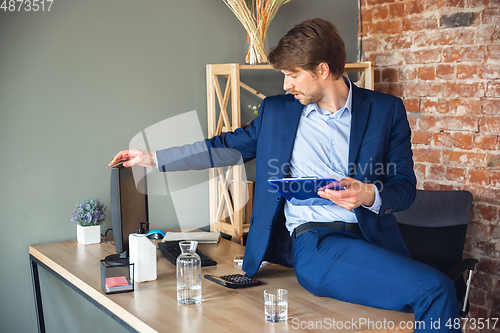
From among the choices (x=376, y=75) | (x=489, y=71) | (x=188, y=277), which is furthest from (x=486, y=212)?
(x=188, y=277)

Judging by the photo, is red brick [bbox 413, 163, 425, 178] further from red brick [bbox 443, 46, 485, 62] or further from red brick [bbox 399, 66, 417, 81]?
red brick [bbox 443, 46, 485, 62]

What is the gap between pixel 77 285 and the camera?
1.77m

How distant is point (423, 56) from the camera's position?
281 centimetres

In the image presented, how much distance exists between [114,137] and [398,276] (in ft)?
5.33

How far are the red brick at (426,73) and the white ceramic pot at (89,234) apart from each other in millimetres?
2006

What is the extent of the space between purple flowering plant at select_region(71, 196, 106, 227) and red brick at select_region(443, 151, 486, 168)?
6.28ft

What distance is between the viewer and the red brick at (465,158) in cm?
257

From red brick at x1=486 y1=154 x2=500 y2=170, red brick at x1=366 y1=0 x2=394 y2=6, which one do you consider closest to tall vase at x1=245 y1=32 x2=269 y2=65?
red brick at x1=366 y1=0 x2=394 y2=6

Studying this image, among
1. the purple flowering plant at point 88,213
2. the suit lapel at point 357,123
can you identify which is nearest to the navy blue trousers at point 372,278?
the suit lapel at point 357,123

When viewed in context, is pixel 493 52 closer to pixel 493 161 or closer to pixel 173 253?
pixel 493 161

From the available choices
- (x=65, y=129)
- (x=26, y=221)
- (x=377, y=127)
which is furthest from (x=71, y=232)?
(x=377, y=127)

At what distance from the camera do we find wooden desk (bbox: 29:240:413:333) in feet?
4.35

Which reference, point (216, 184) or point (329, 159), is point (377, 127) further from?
point (216, 184)

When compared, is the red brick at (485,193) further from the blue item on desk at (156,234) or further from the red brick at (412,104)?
the blue item on desk at (156,234)
